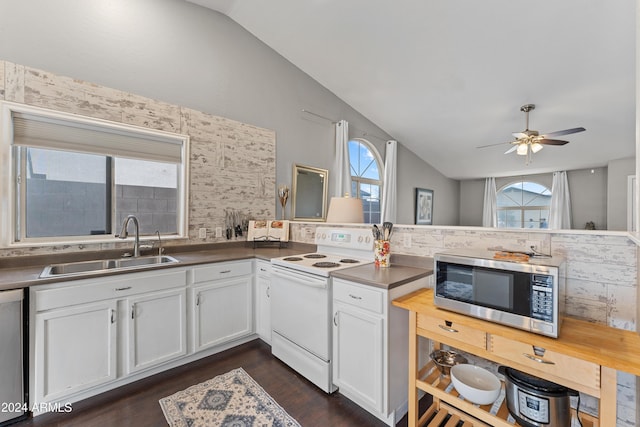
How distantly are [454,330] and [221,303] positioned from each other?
1.89 m

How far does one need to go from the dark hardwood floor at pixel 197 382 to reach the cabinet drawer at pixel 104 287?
0.69 meters

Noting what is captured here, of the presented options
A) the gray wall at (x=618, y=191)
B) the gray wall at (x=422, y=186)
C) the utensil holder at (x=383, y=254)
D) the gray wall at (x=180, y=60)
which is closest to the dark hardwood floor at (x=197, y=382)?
→ the utensil holder at (x=383, y=254)

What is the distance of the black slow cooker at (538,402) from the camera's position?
1183 mm

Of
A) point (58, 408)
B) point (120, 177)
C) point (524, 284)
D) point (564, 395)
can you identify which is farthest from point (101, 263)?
point (564, 395)

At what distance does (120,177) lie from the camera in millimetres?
2588

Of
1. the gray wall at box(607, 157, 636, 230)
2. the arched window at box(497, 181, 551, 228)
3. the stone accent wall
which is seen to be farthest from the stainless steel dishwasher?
the arched window at box(497, 181, 551, 228)

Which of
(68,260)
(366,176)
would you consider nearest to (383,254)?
(68,260)

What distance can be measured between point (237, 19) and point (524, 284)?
3.96 metres

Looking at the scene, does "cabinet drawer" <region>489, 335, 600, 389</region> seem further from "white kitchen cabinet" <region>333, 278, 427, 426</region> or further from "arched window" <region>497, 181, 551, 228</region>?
"arched window" <region>497, 181, 551, 228</region>

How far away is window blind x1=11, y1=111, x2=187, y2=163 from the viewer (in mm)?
2141

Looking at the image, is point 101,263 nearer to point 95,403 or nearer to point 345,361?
point 95,403

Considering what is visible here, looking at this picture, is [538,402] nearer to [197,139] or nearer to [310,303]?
[310,303]

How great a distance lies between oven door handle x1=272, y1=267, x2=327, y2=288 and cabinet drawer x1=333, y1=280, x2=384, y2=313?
0.11 m

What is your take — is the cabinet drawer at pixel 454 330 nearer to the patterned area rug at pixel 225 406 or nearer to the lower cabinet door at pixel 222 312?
the patterned area rug at pixel 225 406
